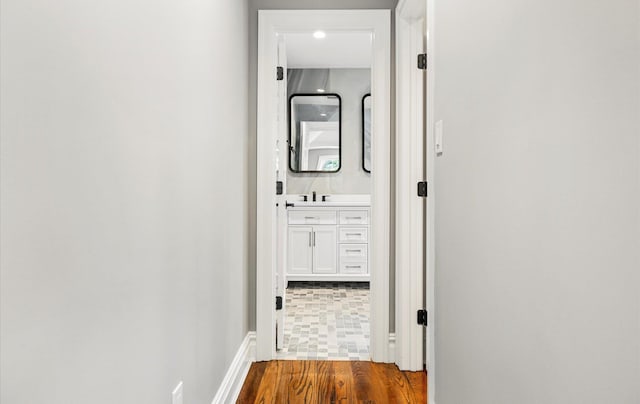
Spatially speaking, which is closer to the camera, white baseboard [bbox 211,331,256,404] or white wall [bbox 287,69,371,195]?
white baseboard [bbox 211,331,256,404]

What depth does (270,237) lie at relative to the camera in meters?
2.64

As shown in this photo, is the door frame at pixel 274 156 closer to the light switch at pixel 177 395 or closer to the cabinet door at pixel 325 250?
the light switch at pixel 177 395

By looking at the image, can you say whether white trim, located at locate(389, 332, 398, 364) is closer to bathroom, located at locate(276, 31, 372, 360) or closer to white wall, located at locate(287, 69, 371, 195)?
bathroom, located at locate(276, 31, 372, 360)

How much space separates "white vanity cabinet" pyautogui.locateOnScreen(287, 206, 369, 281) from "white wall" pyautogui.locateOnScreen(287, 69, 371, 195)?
20.2 inches

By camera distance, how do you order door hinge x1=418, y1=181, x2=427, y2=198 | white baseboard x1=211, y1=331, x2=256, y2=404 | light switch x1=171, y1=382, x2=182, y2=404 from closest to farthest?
light switch x1=171, y1=382, x2=182, y2=404
white baseboard x1=211, y1=331, x2=256, y2=404
door hinge x1=418, y1=181, x2=427, y2=198

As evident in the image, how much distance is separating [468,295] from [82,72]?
46.1 inches

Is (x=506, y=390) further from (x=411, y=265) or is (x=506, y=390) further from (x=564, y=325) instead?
(x=411, y=265)

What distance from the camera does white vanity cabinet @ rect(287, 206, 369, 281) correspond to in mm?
4766

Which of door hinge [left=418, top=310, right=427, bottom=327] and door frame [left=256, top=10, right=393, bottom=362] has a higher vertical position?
door frame [left=256, top=10, right=393, bottom=362]

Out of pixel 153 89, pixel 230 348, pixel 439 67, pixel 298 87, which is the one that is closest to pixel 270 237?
pixel 230 348

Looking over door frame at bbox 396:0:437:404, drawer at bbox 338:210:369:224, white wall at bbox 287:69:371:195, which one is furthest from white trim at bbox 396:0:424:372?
white wall at bbox 287:69:371:195

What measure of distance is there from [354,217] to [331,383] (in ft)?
8.48

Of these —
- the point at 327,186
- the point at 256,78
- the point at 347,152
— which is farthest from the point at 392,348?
the point at 347,152

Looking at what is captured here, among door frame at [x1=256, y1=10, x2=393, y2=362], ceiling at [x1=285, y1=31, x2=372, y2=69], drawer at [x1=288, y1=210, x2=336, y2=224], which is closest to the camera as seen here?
door frame at [x1=256, y1=10, x2=393, y2=362]
